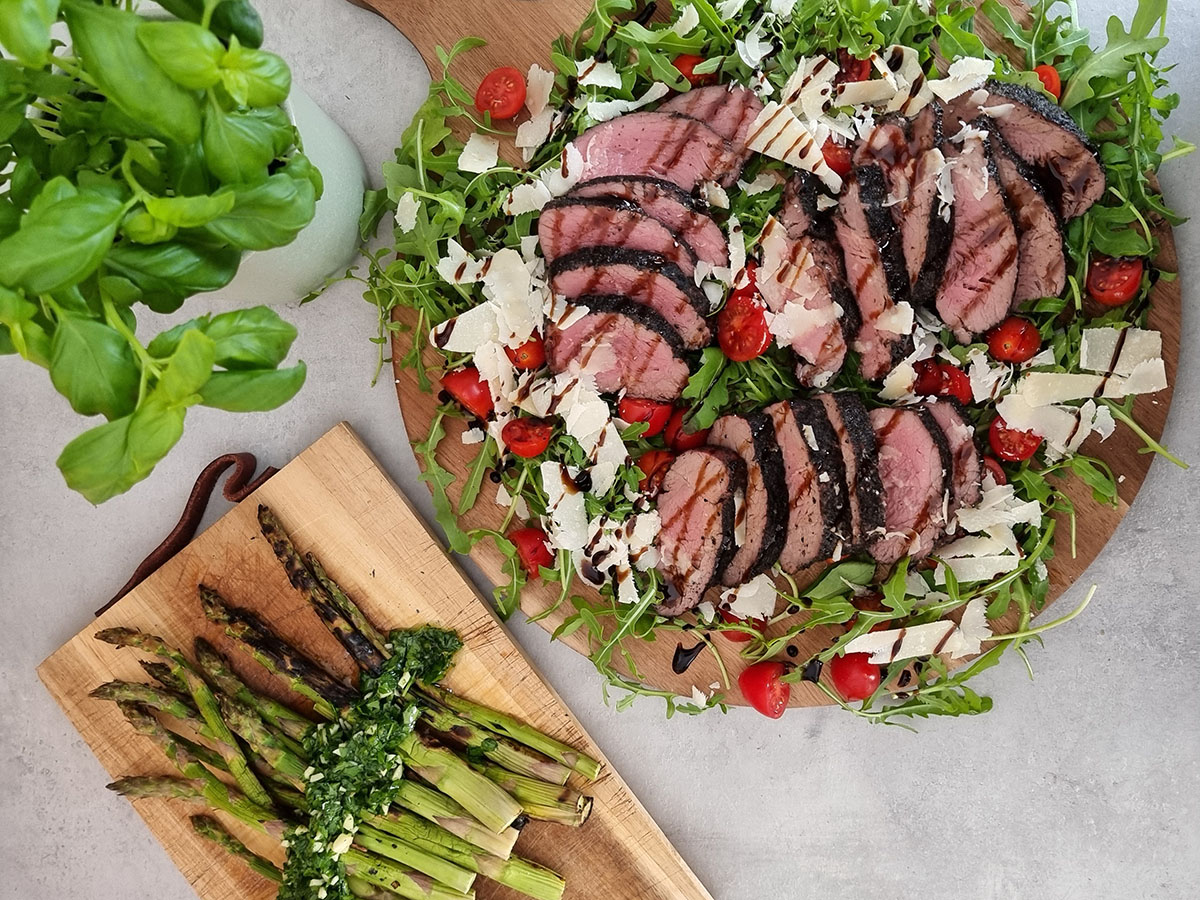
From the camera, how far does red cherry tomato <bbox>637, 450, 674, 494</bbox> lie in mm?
2311

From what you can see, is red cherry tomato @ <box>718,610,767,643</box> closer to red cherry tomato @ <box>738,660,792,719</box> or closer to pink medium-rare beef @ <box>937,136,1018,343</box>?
red cherry tomato @ <box>738,660,792,719</box>

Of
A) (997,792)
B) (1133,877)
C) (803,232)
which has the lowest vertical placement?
(1133,877)

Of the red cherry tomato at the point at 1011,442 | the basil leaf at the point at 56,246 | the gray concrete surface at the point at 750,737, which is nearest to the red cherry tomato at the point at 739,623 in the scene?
the gray concrete surface at the point at 750,737

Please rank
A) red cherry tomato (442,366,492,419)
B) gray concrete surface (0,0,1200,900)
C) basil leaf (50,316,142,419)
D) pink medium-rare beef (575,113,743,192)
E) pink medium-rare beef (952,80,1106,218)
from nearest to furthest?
basil leaf (50,316,142,419)
pink medium-rare beef (952,80,1106,218)
pink medium-rare beef (575,113,743,192)
red cherry tomato (442,366,492,419)
gray concrete surface (0,0,1200,900)

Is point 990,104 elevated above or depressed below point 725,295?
above

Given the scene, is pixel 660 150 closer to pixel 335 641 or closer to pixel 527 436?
pixel 527 436

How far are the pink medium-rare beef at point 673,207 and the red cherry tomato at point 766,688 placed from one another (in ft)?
3.52

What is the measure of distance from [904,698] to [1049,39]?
69.4 inches

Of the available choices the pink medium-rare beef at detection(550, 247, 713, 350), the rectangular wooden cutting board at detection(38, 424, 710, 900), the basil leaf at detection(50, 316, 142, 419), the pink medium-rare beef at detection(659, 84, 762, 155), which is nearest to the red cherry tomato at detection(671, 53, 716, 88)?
the pink medium-rare beef at detection(659, 84, 762, 155)

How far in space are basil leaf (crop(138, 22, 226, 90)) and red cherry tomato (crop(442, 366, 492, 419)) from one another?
1190 millimetres

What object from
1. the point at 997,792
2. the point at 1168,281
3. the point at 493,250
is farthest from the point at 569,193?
the point at 997,792

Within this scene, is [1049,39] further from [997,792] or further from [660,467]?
[997,792]

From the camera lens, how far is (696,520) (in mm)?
2252

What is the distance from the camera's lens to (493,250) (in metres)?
2.30
